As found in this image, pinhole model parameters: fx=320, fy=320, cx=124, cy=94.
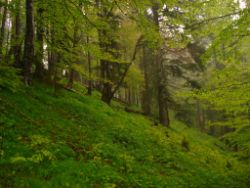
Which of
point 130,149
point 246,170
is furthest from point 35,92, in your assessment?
point 246,170

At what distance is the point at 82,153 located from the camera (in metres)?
10.1

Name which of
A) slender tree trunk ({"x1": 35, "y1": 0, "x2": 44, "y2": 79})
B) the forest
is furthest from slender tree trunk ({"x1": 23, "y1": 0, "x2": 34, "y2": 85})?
slender tree trunk ({"x1": 35, "y1": 0, "x2": 44, "y2": 79})

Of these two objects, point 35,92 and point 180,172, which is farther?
point 35,92

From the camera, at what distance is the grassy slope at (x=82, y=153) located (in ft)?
26.1

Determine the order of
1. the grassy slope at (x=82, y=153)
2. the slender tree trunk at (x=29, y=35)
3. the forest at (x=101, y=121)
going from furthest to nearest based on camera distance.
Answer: the slender tree trunk at (x=29, y=35) < the forest at (x=101, y=121) < the grassy slope at (x=82, y=153)

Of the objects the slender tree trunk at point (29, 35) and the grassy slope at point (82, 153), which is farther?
the slender tree trunk at point (29, 35)

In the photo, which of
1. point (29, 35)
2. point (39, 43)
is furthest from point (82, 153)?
point (39, 43)

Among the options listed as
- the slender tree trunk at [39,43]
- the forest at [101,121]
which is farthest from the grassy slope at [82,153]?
the slender tree trunk at [39,43]

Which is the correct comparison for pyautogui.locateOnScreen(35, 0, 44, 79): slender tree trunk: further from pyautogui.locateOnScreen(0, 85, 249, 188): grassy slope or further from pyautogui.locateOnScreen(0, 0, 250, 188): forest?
pyautogui.locateOnScreen(0, 85, 249, 188): grassy slope

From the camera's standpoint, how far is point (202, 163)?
15.2m

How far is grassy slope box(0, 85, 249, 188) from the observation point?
7945mm

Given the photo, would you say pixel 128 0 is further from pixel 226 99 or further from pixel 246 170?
pixel 246 170

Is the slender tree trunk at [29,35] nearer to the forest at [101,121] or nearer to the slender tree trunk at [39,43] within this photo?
the forest at [101,121]

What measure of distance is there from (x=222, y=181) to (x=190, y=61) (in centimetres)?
1634
